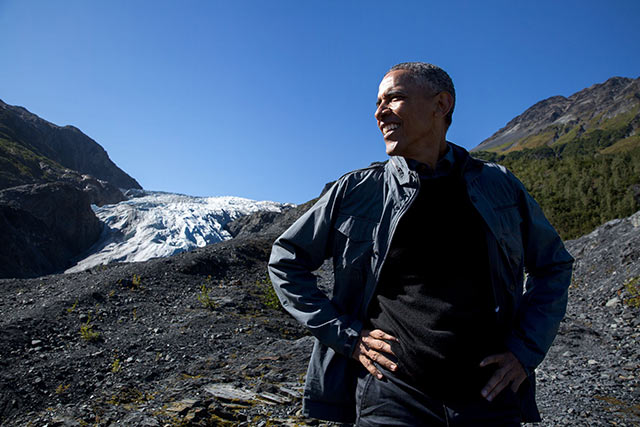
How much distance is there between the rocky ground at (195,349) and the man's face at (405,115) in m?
2.59

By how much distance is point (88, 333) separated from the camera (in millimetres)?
6305

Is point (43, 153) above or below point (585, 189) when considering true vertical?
above

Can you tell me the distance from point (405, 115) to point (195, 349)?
5423 millimetres

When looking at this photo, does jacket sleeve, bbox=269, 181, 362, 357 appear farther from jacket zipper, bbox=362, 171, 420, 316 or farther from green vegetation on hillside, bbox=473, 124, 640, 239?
green vegetation on hillside, bbox=473, 124, 640, 239

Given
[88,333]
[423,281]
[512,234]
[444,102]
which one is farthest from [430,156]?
[88,333]

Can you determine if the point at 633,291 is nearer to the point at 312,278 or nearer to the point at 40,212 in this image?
the point at 312,278

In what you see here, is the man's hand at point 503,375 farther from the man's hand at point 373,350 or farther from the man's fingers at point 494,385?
the man's hand at point 373,350

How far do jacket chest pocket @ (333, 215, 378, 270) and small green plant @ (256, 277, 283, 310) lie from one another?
20.3 ft

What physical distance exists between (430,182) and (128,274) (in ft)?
30.3

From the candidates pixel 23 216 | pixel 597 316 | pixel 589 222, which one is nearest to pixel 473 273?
pixel 597 316

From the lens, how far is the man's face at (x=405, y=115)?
5.32ft

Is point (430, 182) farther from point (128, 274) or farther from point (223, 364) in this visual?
point (128, 274)

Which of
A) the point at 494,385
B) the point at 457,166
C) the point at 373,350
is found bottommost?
the point at 494,385

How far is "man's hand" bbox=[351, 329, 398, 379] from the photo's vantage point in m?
1.40
